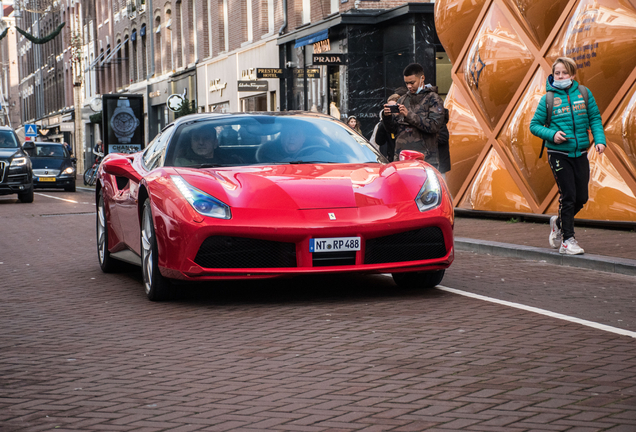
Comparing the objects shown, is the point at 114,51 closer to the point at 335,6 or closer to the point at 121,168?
the point at 335,6

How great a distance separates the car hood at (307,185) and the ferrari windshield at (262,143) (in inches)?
13.6

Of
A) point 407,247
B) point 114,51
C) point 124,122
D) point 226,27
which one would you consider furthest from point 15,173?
point 114,51

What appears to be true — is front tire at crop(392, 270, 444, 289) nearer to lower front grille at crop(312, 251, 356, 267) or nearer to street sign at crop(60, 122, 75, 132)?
lower front grille at crop(312, 251, 356, 267)

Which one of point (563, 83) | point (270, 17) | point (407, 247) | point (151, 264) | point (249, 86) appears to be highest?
point (270, 17)

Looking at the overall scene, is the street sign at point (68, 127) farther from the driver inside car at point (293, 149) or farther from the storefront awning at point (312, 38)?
the driver inside car at point (293, 149)

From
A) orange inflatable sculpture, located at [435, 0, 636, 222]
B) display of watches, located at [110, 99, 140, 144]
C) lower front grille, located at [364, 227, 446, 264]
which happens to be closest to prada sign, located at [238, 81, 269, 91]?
display of watches, located at [110, 99, 140, 144]

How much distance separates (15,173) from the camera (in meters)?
23.1

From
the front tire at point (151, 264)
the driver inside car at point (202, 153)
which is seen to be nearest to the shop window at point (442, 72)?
the driver inside car at point (202, 153)

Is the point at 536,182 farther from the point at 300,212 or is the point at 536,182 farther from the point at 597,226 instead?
the point at 300,212

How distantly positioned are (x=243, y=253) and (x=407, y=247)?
1122 millimetres

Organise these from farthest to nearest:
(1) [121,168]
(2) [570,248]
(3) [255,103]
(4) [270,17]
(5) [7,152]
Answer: (3) [255,103], (4) [270,17], (5) [7,152], (2) [570,248], (1) [121,168]

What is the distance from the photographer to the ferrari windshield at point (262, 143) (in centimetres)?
743

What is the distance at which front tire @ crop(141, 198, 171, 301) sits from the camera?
693 cm

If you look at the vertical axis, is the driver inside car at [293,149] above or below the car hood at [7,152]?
above
